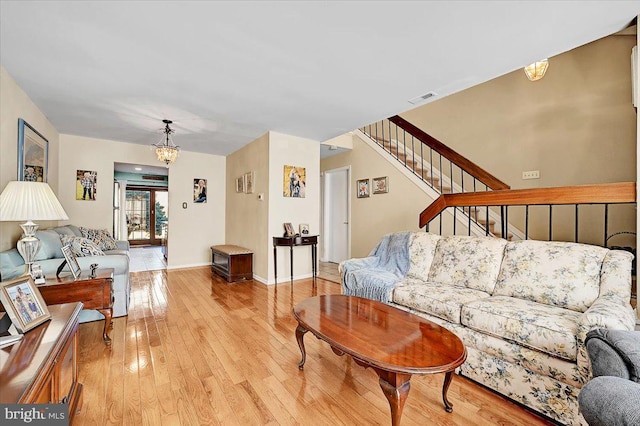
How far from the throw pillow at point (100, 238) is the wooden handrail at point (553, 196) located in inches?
191

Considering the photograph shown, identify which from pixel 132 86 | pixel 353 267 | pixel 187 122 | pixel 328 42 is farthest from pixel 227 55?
pixel 353 267

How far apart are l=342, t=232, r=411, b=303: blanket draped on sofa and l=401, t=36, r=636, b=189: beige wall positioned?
2.52 meters

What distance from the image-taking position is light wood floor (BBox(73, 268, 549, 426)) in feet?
5.18

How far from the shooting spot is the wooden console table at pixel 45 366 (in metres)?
0.88

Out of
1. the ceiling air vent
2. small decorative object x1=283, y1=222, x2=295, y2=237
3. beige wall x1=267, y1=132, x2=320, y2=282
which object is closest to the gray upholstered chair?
the ceiling air vent

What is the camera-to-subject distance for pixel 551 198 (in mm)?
2326

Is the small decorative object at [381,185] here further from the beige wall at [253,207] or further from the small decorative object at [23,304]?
the small decorative object at [23,304]

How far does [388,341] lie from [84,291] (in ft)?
8.33

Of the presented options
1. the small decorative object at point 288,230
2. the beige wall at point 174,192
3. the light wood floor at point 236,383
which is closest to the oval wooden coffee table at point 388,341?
the light wood floor at point 236,383

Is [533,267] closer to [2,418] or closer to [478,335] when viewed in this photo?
[478,335]

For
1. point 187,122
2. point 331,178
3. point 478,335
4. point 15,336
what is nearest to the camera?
point 15,336

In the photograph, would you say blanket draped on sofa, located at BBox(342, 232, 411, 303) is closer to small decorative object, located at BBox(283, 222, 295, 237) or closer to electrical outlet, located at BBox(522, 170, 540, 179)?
small decorative object, located at BBox(283, 222, 295, 237)

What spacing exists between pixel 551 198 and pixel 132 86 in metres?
4.05

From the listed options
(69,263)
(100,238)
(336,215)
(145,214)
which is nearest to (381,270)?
(69,263)
